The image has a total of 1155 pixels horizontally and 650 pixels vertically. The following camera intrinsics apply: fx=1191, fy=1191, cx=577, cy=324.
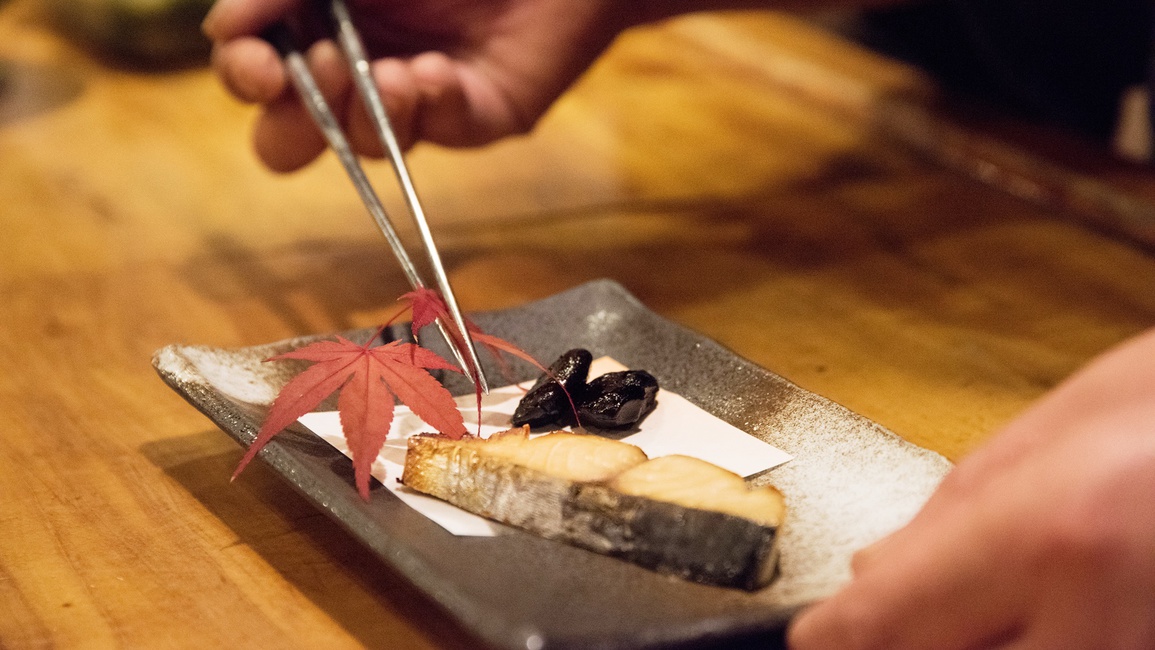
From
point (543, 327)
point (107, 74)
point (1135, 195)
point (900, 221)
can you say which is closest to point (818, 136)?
point (900, 221)

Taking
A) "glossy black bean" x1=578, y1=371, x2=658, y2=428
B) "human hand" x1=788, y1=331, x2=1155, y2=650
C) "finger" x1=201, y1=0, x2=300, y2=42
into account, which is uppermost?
"finger" x1=201, y1=0, x2=300, y2=42

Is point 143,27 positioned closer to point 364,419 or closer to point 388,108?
point 388,108

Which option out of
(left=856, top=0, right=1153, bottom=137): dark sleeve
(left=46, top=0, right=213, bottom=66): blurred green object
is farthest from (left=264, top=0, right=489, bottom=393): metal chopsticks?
(left=856, top=0, right=1153, bottom=137): dark sleeve

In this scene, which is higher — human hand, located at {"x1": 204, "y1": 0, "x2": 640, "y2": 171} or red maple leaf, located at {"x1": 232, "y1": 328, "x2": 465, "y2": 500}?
human hand, located at {"x1": 204, "y1": 0, "x2": 640, "y2": 171}

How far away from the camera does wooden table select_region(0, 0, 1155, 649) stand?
1.00 metres

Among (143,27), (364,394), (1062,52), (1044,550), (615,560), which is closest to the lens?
(1044,550)

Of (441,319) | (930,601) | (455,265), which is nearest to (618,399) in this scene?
(441,319)

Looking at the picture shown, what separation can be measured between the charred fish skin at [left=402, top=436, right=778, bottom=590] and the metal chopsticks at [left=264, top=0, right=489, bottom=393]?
17 centimetres

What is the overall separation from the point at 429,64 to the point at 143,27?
112 cm

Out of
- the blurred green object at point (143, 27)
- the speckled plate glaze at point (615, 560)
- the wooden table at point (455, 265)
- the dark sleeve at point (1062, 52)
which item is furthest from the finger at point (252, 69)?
the dark sleeve at point (1062, 52)

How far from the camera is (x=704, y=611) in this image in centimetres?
81

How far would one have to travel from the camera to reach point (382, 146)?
1.54m

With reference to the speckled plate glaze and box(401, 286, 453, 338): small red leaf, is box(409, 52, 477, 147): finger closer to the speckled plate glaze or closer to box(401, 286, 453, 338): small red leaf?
the speckled plate glaze

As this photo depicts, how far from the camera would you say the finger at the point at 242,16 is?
1.65 metres
